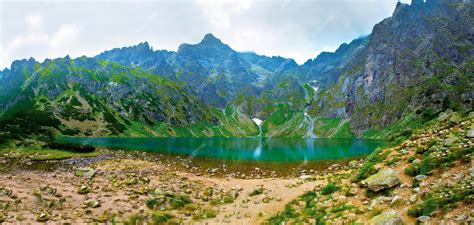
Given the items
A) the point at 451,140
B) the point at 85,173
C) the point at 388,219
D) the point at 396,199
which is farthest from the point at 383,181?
the point at 85,173

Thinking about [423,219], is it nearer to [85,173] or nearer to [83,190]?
[83,190]

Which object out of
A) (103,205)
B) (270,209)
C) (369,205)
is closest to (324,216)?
(369,205)

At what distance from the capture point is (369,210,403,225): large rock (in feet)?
48.7

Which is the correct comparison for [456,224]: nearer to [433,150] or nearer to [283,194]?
[433,150]

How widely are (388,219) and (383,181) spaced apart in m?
5.46

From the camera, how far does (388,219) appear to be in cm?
1531

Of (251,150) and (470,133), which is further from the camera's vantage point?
(251,150)

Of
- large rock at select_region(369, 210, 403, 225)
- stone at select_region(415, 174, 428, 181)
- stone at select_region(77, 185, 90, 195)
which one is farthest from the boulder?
stone at select_region(77, 185, 90, 195)

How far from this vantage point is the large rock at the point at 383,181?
64.4 ft

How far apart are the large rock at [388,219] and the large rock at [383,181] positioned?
414 centimetres

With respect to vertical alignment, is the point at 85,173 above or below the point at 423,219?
below

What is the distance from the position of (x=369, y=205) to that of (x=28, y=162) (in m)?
59.9

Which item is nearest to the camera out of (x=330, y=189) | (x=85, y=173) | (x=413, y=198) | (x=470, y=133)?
(x=413, y=198)

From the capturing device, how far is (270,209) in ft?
88.0
